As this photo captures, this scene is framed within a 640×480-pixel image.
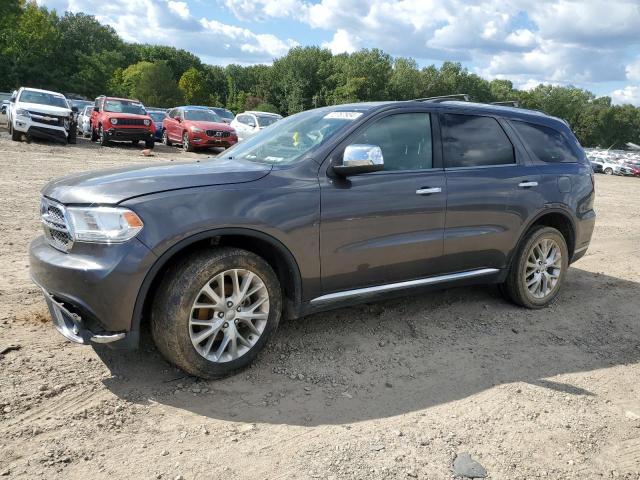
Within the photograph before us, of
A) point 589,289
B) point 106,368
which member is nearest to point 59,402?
point 106,368

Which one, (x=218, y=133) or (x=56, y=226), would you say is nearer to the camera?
Result: (x=56, y=226)

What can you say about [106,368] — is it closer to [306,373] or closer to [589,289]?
[306,373]

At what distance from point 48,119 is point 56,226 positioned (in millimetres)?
17312

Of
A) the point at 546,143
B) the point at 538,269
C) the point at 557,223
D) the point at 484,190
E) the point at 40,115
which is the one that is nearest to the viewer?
the point at 484,190

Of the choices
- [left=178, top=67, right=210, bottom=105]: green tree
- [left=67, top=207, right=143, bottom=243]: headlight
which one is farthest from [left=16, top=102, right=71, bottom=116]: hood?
[left=178, top=67, right=210, bottom=105]: green tree

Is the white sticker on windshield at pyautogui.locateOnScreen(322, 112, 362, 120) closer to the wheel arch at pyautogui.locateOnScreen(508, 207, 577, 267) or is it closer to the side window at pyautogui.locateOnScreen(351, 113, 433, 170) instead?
the side window at pyautogui.locateOnScreen(351, 113, 433, 170)

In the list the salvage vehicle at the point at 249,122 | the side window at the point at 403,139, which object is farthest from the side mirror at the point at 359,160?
the salvage vehicle at the point at 249,122

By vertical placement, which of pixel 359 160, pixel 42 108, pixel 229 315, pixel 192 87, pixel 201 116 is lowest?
pixel 229 315

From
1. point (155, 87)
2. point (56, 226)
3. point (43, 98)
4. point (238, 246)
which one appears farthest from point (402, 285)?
point (155, 87)

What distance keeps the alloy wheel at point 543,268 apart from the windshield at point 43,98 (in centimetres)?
1828

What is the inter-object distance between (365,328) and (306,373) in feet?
3.12

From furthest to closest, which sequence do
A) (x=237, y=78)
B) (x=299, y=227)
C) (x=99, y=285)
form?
(x=237, y=78) < (x=299, y=227) < (x=99, y=285)

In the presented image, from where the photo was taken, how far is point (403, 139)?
4434 millimetres

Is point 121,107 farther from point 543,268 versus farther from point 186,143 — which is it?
point 543,268
